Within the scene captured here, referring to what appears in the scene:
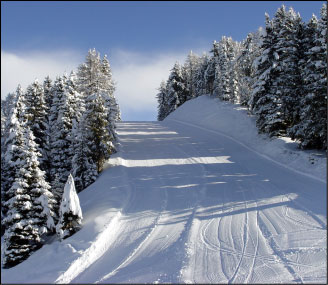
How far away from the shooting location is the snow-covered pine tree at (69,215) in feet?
43.4

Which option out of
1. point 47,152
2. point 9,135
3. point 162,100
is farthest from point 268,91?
point 162,100

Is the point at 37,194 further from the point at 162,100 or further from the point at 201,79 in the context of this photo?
the point at 162,100

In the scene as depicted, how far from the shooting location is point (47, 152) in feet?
98.1

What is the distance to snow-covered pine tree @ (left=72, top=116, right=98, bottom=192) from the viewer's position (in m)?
22.5

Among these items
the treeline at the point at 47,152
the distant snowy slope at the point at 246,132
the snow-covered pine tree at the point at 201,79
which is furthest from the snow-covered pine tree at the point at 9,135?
the snow-covered pine tree at the point at 201,79

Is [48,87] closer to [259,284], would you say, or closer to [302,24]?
[302,24]

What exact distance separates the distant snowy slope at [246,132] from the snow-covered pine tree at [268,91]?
59.9 inches

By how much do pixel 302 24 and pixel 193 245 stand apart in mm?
23244

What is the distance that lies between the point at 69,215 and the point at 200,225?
6.65 m

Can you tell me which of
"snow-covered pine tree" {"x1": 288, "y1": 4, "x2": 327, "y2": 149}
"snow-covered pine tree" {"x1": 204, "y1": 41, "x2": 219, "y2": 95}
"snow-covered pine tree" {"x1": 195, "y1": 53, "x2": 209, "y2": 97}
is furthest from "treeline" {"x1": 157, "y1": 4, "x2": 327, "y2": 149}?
"snow-covered pine tree" {"x1": 195, "y1": 53, "x2": 209, "y2": 97}

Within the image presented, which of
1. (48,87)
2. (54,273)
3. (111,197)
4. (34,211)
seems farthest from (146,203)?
(48,87)

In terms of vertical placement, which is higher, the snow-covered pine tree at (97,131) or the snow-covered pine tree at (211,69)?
the snow-covered pine tree at (211,69)

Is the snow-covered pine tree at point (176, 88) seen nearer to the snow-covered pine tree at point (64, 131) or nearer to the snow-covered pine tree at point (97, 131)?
the snow-covered pine tree at point (64, 131)

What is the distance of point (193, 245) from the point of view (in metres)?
10.1
